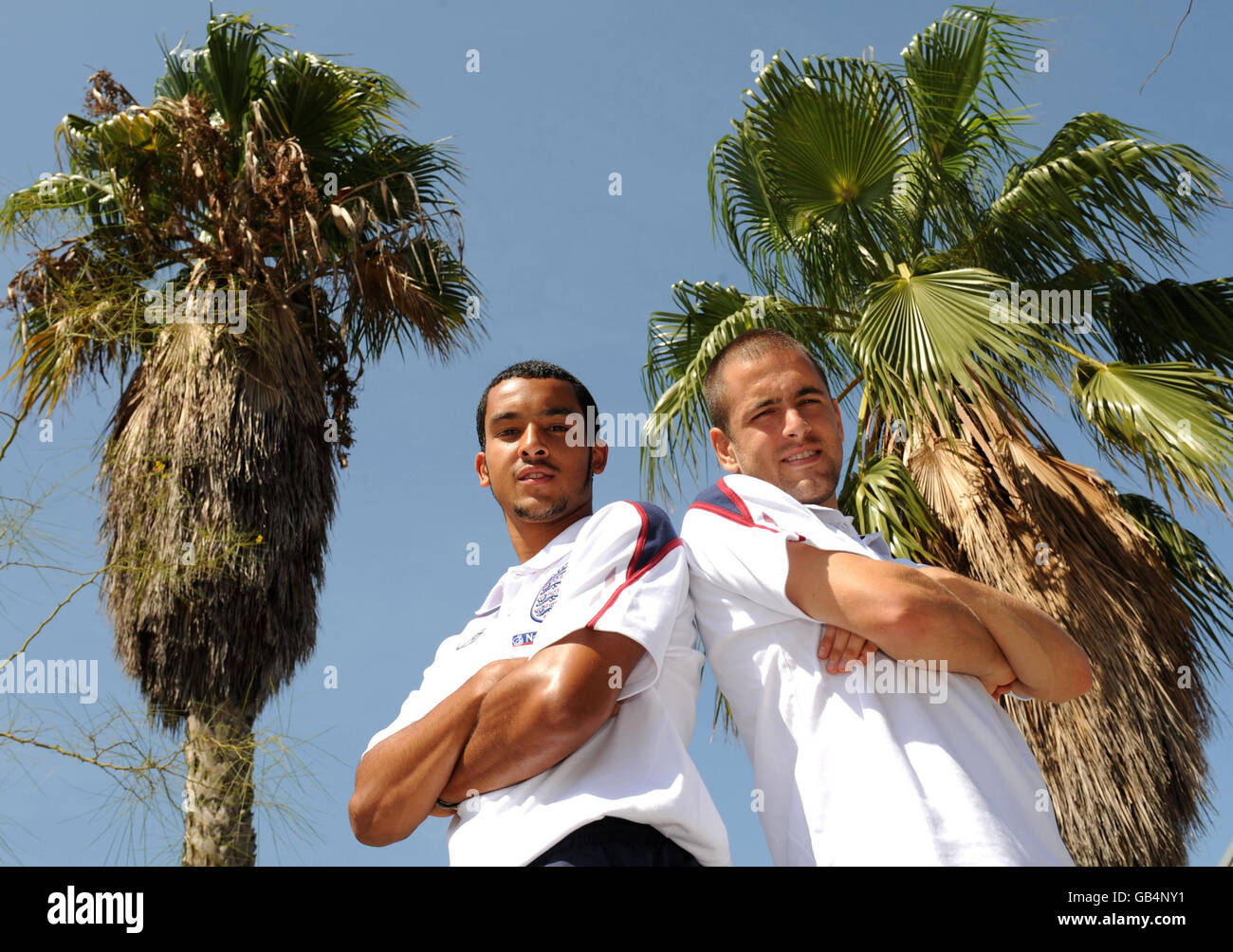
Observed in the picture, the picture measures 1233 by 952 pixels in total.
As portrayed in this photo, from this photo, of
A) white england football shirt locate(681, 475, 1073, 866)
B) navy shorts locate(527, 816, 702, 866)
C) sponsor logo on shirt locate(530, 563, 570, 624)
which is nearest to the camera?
navy shorts locate(527, 816, 702, 866)

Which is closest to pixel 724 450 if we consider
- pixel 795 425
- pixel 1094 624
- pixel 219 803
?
pixel 795 425

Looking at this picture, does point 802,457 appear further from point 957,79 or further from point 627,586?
point 957,79

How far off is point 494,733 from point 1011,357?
14.5ft

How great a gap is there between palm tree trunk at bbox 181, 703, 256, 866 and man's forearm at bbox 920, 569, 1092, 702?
3.95 metres

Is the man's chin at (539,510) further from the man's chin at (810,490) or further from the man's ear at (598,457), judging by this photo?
the man's chin at (810,490)

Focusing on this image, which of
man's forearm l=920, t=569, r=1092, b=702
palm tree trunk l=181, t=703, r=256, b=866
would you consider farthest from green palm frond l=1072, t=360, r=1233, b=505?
palm tree trunk l=181, t=703, r=256, b=866

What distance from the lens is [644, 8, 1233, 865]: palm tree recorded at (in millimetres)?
5375

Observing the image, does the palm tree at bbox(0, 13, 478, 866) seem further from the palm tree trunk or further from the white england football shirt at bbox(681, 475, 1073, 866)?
the white england football shirt at bbox(681, 475, 1073, 866)

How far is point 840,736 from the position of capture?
189 centimetres
